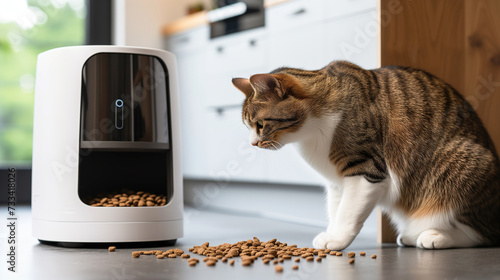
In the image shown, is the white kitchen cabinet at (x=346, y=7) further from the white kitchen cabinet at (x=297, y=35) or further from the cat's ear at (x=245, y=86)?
the cat's ear at (x=245, y=86)

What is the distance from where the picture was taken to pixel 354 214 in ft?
5.08

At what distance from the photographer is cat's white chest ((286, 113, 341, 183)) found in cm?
157

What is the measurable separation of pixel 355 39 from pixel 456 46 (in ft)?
1.33

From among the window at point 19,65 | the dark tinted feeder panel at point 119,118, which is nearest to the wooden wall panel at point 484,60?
the dark tinted feeder panel at point 119,118

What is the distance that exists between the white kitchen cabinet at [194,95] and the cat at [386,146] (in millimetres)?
1623

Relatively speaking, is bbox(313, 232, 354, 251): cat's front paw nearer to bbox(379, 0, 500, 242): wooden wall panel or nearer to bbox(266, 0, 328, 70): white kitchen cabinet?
bbox(379, 0, 500, 242): wooden wall panel

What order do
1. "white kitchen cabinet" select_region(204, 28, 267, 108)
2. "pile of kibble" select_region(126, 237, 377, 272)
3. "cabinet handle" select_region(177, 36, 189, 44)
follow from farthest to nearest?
1. "cabinet handle" select_region(177, 36, 189, 44)
2. "white kitchen cabinet" select_region(204, 28, 267, 108)
3. "pile of kibble" select_region(126, 237, 377, 272)

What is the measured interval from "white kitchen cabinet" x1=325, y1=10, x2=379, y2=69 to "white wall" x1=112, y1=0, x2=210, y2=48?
5.12 feet

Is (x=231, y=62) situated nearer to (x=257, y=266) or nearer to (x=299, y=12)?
(x=299, y=12)

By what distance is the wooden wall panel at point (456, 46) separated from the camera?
1.87 meters

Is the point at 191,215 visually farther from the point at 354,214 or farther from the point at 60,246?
the point at 354,214

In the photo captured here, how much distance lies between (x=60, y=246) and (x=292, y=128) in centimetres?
74

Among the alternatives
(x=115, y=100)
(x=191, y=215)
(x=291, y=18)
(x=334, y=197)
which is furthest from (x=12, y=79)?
(x=334, y=197)

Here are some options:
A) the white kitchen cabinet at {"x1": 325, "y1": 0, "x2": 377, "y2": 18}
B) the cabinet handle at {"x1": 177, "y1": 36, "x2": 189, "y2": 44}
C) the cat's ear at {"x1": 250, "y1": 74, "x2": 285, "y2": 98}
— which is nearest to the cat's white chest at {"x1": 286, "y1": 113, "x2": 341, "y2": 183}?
the cat's ear at {"x1": 250, "y1": 74, "x2": 285, "y2": 98}
